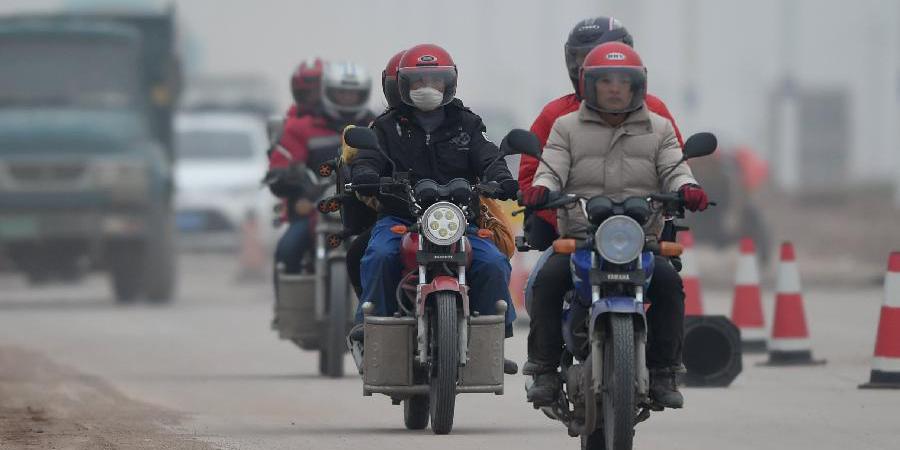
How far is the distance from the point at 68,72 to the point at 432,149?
1413 cm

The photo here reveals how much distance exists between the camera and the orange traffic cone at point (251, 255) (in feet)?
95.1

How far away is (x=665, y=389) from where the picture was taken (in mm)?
9141

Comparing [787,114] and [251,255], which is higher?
[787,114]

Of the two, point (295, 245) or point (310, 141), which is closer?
point (310, 141)

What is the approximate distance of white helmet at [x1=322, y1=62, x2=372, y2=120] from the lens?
48.8 ft

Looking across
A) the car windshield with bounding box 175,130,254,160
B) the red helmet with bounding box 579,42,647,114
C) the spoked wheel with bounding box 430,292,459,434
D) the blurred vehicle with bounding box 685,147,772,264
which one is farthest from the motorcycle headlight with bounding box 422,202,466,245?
the car windshield with bounding box 175,130,254,160

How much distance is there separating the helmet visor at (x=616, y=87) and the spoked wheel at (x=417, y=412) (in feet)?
7.28

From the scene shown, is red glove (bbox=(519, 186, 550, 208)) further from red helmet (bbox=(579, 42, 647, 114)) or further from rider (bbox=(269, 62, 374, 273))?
rider (bbox=(269, 62, 374, 273))

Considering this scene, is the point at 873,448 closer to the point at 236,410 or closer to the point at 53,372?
the point at 236,410

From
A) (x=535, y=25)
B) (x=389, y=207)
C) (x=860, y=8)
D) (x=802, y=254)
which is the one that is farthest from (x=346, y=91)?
(x=535, y=25)

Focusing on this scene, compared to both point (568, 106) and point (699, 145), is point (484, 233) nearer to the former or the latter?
point (568, 106)

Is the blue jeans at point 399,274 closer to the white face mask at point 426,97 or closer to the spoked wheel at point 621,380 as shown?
the white face mask at point 426,97

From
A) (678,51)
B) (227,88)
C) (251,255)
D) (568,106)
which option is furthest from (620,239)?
(678,51)

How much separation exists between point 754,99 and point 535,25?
3987 cm
